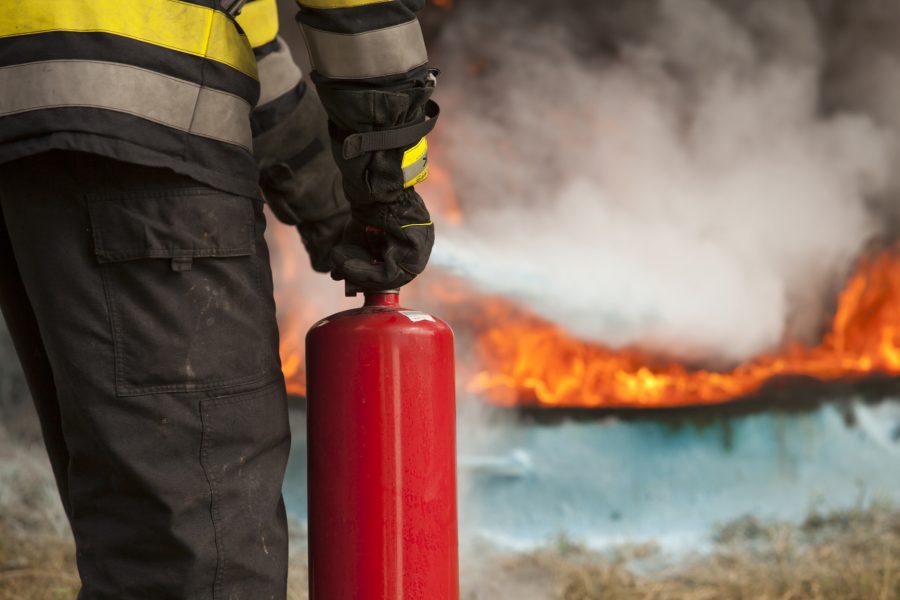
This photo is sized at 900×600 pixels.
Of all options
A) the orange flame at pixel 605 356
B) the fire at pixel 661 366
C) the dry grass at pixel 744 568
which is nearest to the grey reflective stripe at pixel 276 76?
the orange flame at pixel 605 356

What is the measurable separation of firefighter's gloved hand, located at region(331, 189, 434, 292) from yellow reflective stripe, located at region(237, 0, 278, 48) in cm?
55

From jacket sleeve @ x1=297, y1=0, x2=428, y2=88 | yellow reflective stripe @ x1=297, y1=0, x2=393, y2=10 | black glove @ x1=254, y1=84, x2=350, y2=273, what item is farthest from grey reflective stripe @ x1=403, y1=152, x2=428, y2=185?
black glove @ x1=254, y1=84, x2=350, y2=273

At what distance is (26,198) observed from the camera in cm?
144

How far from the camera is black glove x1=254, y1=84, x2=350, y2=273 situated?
205 centimetres

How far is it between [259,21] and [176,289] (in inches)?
30.8

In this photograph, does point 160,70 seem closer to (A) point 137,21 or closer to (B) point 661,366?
(A) point 137,21

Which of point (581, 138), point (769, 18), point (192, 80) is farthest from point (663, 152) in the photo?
point (192, 80)

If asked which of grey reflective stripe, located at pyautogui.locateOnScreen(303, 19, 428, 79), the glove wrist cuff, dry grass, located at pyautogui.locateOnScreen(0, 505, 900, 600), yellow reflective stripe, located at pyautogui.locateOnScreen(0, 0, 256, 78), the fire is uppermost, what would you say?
yellow reflective stripe, located at pyautogui.locateOnScreen(0, 0, 256, 78)

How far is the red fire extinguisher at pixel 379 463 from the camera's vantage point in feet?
5.25

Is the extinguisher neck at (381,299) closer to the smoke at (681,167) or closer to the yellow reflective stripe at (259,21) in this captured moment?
the yellow reflective stripe at (259,21)

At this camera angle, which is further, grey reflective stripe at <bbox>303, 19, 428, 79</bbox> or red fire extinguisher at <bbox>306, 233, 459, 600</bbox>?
red fire extinguisher at <bbox>306, 233, 459, 600</bbox>

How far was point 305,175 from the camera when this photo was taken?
6.87 feet

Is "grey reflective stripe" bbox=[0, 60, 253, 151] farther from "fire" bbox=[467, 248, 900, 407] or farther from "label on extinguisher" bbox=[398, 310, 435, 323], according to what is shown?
"fire" bbox=[467, 248, 900, 407]

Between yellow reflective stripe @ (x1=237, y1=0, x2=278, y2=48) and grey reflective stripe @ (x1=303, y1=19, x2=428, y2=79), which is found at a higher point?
yellow reflective stripe @ (x1=237, y1=0, x2=278, y2=48)
